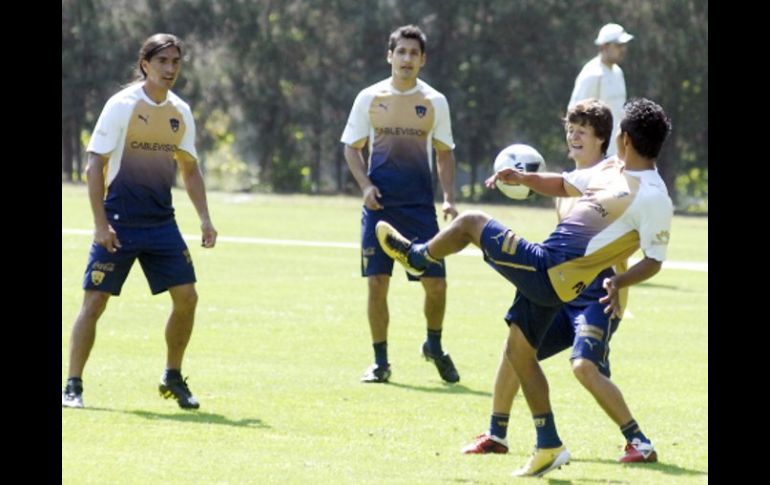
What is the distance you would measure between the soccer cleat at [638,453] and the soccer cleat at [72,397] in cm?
355

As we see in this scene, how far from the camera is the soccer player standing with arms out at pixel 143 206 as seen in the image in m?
10.6

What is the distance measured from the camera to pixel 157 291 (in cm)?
1078

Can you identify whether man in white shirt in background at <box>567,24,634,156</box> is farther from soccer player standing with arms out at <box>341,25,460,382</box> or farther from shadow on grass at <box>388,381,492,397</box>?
shadow on grass at <box>388,381,492,397</box>

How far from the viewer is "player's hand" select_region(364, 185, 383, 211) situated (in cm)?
1242

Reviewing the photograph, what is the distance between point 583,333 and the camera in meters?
9.15

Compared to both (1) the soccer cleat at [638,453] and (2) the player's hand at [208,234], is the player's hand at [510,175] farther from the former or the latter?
(2) the player's hand at [208,234]

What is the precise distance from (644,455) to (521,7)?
40.9 meters

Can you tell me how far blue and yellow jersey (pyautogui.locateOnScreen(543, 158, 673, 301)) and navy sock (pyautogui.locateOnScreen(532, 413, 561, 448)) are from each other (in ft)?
2.11

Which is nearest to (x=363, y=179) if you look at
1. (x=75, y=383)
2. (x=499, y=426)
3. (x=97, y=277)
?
(x=97, y=277)

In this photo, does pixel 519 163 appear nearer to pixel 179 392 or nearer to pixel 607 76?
pixel 179 392

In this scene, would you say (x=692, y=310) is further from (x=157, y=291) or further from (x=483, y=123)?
(x=483, y=123)

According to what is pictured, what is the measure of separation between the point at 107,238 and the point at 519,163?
9.30ft
